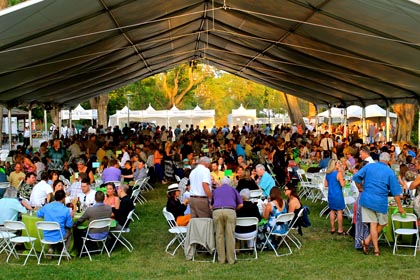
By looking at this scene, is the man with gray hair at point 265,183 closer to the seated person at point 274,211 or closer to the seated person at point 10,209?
the seated person at point 274,211

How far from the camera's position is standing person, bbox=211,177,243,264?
7.84m

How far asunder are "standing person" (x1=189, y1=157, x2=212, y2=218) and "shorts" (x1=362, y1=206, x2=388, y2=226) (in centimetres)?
224

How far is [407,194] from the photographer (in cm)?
936

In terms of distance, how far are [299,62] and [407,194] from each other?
8.41m

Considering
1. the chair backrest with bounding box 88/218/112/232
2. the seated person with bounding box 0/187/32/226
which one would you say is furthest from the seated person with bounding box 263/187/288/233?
the seated person with bounding box 0/187/32/226

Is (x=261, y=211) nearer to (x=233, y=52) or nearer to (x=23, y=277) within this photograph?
(x=23, y=277)

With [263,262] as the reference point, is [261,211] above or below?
above

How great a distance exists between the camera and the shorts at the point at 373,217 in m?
7.96

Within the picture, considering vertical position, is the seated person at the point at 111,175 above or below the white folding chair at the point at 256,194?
above

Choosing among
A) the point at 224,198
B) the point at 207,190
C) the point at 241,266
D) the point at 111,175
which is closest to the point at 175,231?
the point at 207,190

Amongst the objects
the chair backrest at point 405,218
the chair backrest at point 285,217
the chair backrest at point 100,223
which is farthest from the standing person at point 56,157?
the chair backrest at point 405,218

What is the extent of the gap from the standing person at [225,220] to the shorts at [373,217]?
73.7 inches

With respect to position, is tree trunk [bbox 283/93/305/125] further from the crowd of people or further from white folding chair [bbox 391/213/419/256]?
white folding chair [bbox 391/213/419/256]

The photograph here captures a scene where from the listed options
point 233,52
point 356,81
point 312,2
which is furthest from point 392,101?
point 312,2
